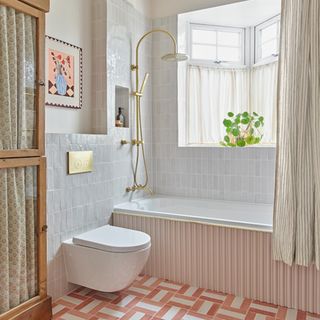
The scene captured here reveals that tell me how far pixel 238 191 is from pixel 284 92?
1.21 m

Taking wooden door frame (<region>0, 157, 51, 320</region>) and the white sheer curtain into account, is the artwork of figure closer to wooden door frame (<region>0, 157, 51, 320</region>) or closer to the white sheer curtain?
wooden door frame (<region>0, 157, 51, 320</region>)

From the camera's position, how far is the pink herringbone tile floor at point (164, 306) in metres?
2.09

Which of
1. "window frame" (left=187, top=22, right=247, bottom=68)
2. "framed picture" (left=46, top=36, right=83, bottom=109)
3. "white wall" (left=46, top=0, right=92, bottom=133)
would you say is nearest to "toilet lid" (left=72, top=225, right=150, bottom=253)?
"white wall" (left=46, top=0, right=92, bottom=133)

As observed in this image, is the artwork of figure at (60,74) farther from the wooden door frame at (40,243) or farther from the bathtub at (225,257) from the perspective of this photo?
the bathtub at (225,257)

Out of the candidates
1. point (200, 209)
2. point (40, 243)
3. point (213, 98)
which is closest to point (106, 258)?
point (40, 243)

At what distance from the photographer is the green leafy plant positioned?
128 inches

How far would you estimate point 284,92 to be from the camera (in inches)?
85.7

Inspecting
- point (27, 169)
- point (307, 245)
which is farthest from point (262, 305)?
point (27, 169)

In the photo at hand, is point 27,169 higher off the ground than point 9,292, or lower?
higher

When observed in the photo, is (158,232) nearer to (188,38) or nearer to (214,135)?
(214,135)

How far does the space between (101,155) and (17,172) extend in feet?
3.09

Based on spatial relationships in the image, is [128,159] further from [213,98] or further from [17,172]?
[17,172]

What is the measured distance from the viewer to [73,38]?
2629 mm

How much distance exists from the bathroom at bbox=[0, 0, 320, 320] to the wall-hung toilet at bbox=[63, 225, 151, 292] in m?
0.01
